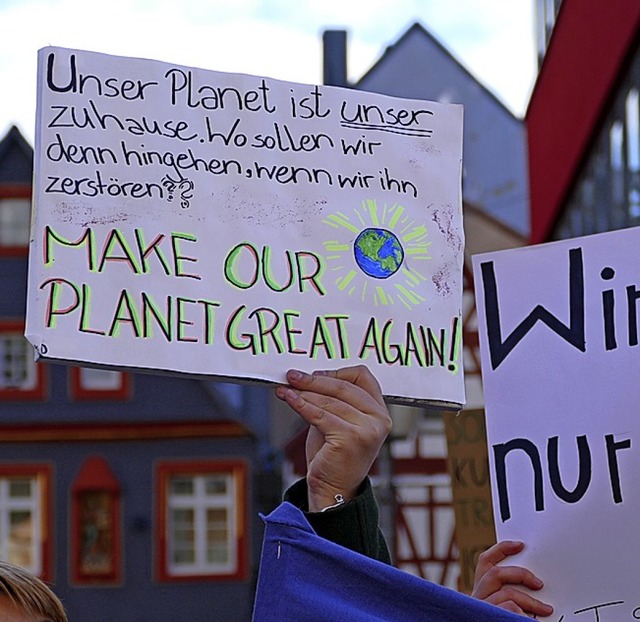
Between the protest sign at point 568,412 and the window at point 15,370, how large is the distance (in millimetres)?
21791

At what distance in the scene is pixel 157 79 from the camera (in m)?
2.57

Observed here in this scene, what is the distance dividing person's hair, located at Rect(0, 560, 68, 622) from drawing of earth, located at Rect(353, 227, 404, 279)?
30.4 inches

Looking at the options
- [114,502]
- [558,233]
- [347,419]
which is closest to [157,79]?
[347,419]

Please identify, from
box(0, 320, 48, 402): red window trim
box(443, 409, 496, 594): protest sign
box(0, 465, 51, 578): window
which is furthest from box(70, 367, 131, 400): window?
box(443, 409, 496, 594): protest sign

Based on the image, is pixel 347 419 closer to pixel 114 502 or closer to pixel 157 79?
pixel 157 79

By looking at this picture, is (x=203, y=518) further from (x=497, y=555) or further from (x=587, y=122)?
(x=497, y=555)

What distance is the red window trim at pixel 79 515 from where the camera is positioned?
23391 millimetres

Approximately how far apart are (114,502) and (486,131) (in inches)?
316

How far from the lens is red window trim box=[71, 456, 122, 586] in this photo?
76.7 feet

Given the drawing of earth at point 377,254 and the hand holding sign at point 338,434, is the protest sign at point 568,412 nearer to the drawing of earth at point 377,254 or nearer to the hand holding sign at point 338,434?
the drawing of earth at point 377,254

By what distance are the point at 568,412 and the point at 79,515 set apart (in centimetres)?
2166

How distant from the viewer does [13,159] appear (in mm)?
24344

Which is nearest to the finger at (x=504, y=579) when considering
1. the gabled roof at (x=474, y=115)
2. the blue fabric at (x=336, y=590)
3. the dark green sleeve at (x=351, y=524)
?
the dark green sleeve at (x=351, y=524)

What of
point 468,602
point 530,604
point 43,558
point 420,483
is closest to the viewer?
point 468,602
